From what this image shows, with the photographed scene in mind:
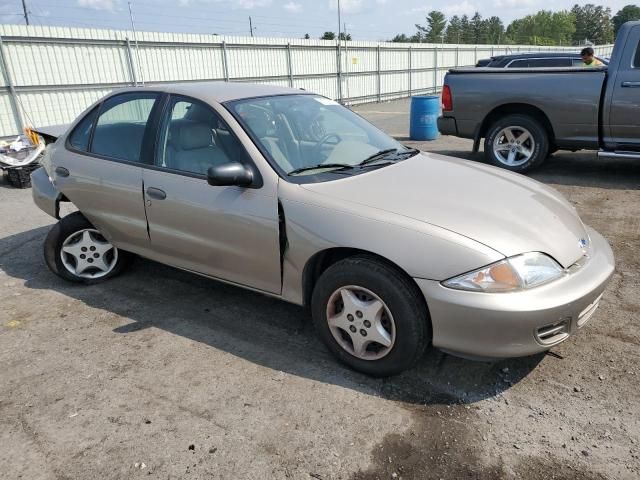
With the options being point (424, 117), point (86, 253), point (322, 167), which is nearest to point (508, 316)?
point (322, 167)


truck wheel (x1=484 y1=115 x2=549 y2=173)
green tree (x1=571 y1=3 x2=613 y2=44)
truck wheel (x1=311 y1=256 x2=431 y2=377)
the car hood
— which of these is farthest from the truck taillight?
green tree (x1=571 y1=3 x2=613 y2=44)

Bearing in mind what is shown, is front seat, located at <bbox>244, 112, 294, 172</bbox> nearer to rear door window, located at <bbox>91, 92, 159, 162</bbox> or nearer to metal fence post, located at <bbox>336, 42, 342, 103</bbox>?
rear door window, located at <bbox>91, 92, 159, 162</bbox>

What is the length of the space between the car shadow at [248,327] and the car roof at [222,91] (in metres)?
1.56

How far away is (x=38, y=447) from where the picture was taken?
2623 mm

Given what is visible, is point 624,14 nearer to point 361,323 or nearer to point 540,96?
point 540,96

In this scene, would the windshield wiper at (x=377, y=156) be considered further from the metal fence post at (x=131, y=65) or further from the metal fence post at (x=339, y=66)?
the metal fence post at (x=339, y=66)

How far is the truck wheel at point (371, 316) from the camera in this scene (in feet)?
→ 9.13

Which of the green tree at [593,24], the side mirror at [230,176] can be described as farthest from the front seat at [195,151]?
the green tree at [593,24]

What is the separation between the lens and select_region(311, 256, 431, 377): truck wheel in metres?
2.78

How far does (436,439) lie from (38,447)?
6.52 ft

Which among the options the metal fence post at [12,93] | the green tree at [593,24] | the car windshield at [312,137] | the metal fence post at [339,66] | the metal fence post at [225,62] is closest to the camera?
the car windshield at [312,137]

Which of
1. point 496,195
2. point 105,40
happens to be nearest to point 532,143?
point 496,195

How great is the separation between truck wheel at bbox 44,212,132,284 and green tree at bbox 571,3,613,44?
10772 cm

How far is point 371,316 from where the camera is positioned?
115 inches
